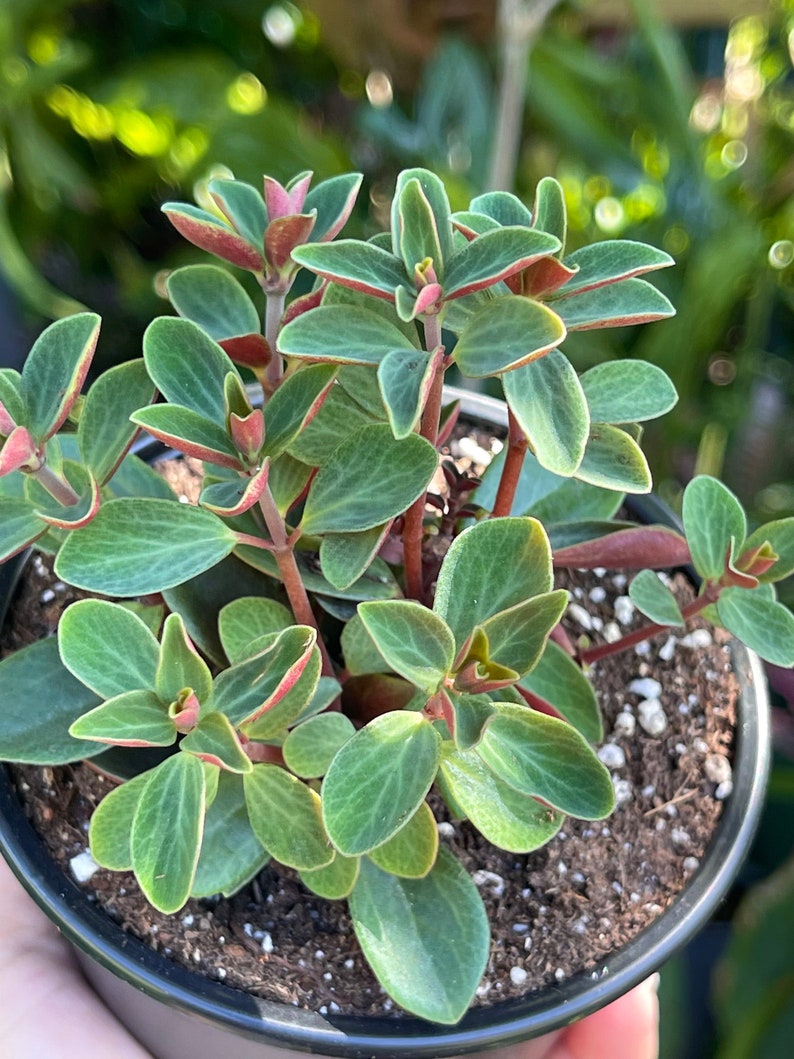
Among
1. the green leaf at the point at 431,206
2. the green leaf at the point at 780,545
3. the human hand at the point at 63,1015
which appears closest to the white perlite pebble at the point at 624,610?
the green leaf at the point at 780,545

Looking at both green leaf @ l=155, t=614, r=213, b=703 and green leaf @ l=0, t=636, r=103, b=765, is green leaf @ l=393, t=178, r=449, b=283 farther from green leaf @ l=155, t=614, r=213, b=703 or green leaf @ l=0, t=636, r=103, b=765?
green leaf @ l=0, t=636, r=103, b=765

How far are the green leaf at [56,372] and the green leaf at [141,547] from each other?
0.06m

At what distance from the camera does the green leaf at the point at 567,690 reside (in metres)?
0.65

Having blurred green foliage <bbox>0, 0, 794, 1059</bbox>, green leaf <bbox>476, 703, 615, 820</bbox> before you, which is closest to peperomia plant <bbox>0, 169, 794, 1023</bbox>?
green leaf <bbox>476, 703, 615, 820</bbox>

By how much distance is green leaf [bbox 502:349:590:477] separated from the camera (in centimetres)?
47

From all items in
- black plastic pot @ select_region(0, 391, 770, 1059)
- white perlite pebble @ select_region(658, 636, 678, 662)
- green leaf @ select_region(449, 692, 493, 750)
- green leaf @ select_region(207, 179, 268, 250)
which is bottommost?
black plastic pot @ select_region(0, 391, 770, 1059)

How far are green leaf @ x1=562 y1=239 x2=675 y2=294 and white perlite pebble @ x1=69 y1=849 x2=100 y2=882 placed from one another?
18.7 inches

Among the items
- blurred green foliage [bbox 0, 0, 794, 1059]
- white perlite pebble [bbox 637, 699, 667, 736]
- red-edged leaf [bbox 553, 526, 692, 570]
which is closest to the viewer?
red-edged leaf [bbox 553, 526, 692, 570]

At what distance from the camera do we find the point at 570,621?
32.3 inches

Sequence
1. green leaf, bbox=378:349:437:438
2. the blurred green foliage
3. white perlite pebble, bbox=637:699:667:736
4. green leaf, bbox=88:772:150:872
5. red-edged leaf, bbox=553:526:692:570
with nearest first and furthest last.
A: green leaf, bbox=378:349:437:438, green leaf, bbox=88:772:150:872, red-edged leaf, bbox=553:526:692:570, white perlite pebble, bbox=637:699:667:736, the blurred green foliage

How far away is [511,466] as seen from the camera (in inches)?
24.1

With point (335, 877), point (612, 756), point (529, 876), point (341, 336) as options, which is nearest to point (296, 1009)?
point (335, 877)

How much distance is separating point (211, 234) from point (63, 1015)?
0.61 m

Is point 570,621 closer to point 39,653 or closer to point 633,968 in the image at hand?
point 633,968
